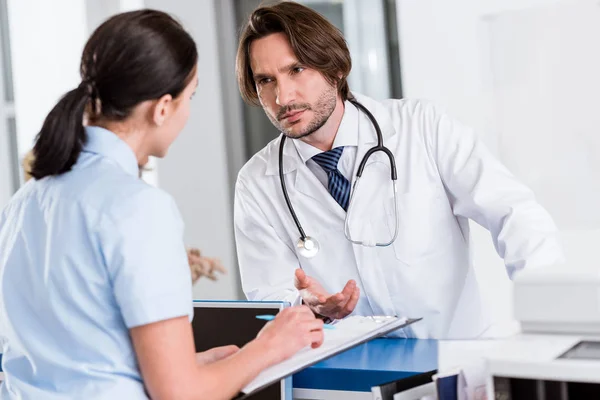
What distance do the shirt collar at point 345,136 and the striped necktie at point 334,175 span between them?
0.02 m

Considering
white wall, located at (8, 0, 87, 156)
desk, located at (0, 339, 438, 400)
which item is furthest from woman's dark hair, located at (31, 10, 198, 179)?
white wall, located at (8, 0, 87, 156)

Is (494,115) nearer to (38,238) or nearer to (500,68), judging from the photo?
(500,68)

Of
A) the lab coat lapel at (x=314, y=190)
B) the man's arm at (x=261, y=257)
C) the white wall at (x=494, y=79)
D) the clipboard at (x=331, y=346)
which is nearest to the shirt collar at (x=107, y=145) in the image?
the clipboard at (x=331, y=346)

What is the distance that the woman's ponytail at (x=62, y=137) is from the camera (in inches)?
40.1

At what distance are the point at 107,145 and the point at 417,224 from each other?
1.06 m

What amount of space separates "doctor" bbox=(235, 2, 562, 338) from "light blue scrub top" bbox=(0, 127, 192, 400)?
0.86 metres

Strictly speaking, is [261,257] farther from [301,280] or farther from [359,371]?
[359,371]

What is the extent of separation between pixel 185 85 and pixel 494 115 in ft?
7.12

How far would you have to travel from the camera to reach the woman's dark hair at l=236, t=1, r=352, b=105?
6.39 ft

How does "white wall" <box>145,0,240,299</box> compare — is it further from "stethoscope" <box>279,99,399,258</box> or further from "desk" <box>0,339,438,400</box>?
"desk" <box>0,339,438,400</box>

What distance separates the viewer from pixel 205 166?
377 centimetres

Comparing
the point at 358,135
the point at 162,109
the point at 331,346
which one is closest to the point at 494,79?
the point at 358,135

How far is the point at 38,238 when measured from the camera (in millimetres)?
1015

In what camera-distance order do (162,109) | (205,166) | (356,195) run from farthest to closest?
(205,166) → (356,195) → (162,109)
